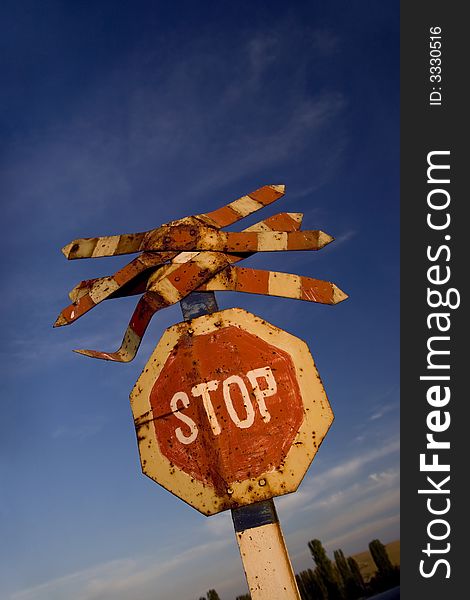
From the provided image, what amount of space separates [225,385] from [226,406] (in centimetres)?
10

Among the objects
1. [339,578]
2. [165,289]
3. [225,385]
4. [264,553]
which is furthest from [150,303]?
[339,578]

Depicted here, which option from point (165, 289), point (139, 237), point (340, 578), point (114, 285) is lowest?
point (340, 578)

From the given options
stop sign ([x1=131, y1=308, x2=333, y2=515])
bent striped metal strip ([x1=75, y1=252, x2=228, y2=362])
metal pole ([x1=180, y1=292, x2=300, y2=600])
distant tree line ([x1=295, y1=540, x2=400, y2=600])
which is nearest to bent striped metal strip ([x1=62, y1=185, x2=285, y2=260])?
bent striped metal strip ([x1=75, y1=252, x2=228, y2=362])

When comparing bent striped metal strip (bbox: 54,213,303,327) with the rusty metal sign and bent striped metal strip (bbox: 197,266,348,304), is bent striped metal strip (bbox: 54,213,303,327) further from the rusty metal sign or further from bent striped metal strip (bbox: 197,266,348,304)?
bent striped metal strip (bbox: 197,266,348,304)

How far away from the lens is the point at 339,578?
4112cm

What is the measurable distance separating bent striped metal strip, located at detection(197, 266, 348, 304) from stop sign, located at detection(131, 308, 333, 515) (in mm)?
222

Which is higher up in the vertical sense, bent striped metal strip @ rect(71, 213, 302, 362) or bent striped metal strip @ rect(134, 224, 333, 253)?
bent striped metal strip @ rect(134, 224, 333, 253)

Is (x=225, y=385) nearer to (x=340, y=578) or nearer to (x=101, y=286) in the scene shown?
(x=101, y=286)

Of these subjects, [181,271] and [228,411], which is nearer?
[228,411]

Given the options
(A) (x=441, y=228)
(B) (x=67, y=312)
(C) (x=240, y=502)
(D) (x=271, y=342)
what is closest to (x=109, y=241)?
(B) (x=67, y=312)

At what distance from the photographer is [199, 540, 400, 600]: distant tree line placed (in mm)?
40719

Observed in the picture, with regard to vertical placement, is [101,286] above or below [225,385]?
above

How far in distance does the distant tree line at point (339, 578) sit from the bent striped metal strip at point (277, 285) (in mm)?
42339

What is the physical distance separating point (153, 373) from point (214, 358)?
0.34 meters
